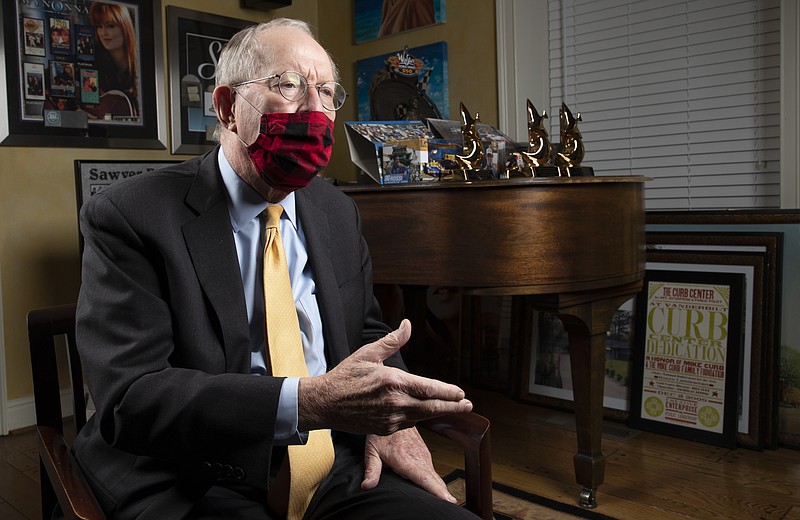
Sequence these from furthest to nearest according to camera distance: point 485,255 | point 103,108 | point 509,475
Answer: point 103,108 → point 509,475 → point 485,255

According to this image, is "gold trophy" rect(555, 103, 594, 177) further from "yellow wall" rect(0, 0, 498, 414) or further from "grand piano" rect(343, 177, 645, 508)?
"yellow wall" rect(0, 0, 498, 414)

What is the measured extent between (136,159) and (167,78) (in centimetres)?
45

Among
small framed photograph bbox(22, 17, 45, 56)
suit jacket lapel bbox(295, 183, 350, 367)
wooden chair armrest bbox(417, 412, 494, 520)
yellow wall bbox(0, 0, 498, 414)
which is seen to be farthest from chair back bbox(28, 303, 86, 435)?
small framed photograph bbox(22, 17, 45, 56)

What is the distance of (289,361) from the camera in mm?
1296

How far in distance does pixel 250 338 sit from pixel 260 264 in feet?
0.45

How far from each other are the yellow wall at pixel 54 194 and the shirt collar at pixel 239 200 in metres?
2.29

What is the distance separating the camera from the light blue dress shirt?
1.33m

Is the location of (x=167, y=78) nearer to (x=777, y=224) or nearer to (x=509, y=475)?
(x=509, y=475)

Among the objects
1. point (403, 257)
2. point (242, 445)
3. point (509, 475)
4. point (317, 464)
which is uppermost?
point (403, 257)

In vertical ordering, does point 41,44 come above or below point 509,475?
above

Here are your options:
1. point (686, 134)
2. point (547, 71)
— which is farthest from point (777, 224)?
point (547, 71)

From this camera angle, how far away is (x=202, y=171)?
138 cm

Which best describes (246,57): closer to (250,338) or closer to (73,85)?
(250,338)

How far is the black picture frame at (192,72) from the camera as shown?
3729 mm
